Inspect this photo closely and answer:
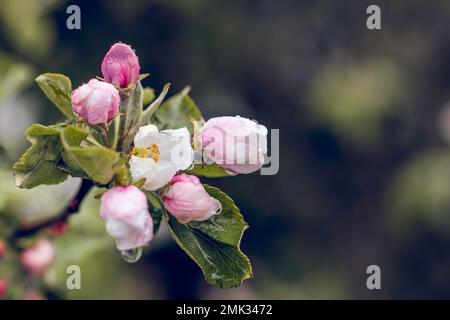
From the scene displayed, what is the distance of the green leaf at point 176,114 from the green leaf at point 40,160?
0.75ft

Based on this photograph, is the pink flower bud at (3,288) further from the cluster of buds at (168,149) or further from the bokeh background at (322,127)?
the bokeh background at (322,127)

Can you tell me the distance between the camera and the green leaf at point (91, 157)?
1.02m

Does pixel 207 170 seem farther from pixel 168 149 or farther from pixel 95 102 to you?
pixel 95 102

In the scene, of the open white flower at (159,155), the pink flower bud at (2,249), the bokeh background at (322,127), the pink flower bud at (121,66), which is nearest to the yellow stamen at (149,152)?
the open white flower at (159,155)

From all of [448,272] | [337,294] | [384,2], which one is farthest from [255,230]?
[384,2]

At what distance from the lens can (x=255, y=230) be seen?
131 inches

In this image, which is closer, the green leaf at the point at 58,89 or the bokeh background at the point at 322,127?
the green leaf at the point at 58,89

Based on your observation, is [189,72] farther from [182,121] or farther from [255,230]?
[182,121]

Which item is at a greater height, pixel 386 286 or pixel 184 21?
pixel 184 21

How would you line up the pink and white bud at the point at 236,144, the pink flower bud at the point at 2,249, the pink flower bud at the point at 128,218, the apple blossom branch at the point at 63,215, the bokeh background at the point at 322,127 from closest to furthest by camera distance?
the pink flower bud at the point at 128,218 → the pink and white bud at the point at 236,144 → the apple blossom branch at the point at 63,215 → the pink flower bud at the point at 2,249 → the bokeh background at the point at 322,127

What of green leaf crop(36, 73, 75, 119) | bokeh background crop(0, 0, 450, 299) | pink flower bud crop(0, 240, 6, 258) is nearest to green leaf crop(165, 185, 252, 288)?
green leaf crop(36, 73, 75, 119)

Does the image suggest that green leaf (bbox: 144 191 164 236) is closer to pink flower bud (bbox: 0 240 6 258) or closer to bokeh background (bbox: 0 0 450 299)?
pink flower bud (bbox: 0 240 6 258)
